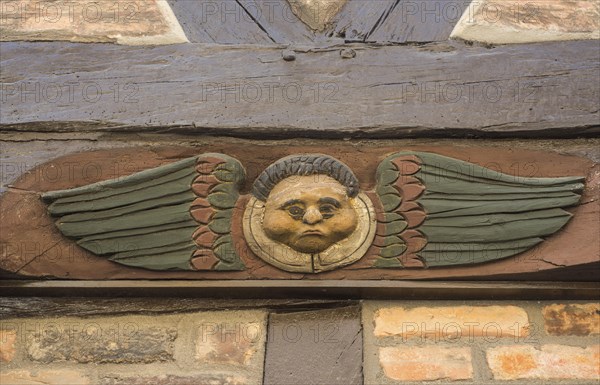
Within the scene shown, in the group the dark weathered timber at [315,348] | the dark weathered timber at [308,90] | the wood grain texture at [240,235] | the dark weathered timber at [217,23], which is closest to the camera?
the dark weathered timber at [315,348]

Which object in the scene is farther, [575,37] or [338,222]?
[575,37]

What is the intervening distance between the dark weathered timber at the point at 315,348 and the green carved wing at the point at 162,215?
8.0 inches

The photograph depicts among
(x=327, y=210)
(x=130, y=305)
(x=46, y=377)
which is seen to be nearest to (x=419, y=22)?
(x=327, y=210)

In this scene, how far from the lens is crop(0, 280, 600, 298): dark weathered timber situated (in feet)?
7.04

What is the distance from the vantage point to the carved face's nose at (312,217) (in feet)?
6.92

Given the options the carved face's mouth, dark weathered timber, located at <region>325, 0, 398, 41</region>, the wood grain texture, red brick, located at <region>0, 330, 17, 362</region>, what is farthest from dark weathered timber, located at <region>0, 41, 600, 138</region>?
red brick, located at <region>0, 330, 17, 362</region>

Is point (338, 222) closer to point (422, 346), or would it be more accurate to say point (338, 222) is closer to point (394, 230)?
point (394, 230)

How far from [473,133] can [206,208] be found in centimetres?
73

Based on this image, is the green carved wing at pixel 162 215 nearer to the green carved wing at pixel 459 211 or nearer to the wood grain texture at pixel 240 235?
the wood grain texture at pixel 240 235

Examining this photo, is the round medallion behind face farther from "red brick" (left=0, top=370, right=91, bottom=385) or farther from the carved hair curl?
"red brick" (left=0, top=370, right=91, bottom=385)

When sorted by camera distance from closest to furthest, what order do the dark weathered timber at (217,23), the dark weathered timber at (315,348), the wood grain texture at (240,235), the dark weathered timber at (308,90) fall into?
the dark weathered timber at (315,348), the wood grain texture at (240,235), the dark weathered timber at (308,90), the dark weathered timber at (217,23)

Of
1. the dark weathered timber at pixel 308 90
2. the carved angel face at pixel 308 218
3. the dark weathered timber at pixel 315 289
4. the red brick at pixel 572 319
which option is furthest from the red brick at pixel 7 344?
the red brick at pixel 572 319

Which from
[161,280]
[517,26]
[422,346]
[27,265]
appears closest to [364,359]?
[422,346]

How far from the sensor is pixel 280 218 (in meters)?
2.13
